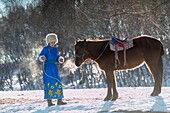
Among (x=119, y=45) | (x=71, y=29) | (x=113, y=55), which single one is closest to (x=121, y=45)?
(x=119, y=45)

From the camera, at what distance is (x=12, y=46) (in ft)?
133

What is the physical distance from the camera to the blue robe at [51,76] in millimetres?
8906

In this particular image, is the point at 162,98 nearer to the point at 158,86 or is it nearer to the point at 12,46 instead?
the point at 158,86

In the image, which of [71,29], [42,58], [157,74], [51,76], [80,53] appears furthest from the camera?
[71,29]

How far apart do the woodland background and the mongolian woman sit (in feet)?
1.64

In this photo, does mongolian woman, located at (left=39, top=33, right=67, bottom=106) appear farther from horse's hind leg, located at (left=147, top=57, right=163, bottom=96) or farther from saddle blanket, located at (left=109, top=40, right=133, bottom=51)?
horse's hind leg, located at (left=147, top=57, right=163, bottom=96)

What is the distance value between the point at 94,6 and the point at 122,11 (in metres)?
1.17

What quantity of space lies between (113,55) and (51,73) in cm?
157

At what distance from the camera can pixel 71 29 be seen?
1680 cm

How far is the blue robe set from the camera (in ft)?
29.2

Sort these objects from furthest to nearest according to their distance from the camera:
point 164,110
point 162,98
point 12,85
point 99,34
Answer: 1. point 12,85
2. point 99,34
3. point 162,98
4. point 164,110

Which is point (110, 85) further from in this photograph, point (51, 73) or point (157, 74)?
point (51, 73)

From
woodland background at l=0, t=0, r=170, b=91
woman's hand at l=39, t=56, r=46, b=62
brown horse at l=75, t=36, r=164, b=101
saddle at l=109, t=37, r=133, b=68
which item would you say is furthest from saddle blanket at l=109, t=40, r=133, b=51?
woodland background at l=0, t=0, r=170, b=91

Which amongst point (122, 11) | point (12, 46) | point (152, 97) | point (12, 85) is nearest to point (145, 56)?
point (152, 97)
